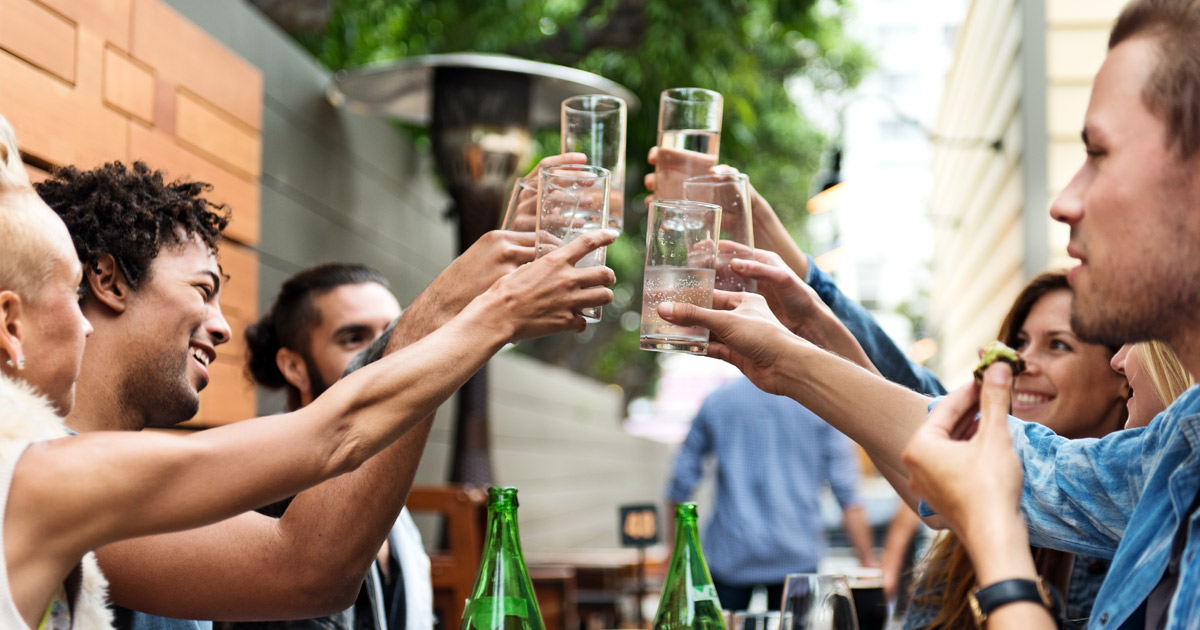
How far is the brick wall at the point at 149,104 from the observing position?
2.55 meters

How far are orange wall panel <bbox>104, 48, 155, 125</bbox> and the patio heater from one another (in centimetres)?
133

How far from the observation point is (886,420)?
60.9 inches

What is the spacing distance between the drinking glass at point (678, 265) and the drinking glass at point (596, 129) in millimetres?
314

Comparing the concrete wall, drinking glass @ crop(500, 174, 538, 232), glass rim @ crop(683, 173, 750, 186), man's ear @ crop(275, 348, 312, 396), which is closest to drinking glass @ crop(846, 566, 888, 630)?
glass rim @ crop(683, 173, 750, 186)

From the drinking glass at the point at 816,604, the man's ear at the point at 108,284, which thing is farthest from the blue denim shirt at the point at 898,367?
the man's ear at the point at 108,284

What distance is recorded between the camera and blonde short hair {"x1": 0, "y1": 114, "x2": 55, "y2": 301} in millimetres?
1173

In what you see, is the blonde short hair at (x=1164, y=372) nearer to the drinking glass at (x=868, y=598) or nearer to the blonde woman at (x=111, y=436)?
the drinking glass at (x=868, y=598)

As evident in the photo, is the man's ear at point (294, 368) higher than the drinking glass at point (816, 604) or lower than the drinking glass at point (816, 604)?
higher

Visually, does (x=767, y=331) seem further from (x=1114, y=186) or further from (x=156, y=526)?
(x=156, y=526)

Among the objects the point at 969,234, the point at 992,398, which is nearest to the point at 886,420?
the point at 992,398

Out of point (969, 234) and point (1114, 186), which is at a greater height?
point (969, 234)

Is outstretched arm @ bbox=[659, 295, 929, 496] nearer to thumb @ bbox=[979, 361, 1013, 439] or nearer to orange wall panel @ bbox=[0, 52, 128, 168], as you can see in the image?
thumb @ bbox=[979, 361, 1013, 439]

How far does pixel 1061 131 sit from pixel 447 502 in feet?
10.1

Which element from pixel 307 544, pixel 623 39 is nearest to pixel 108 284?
pixel 307 544
